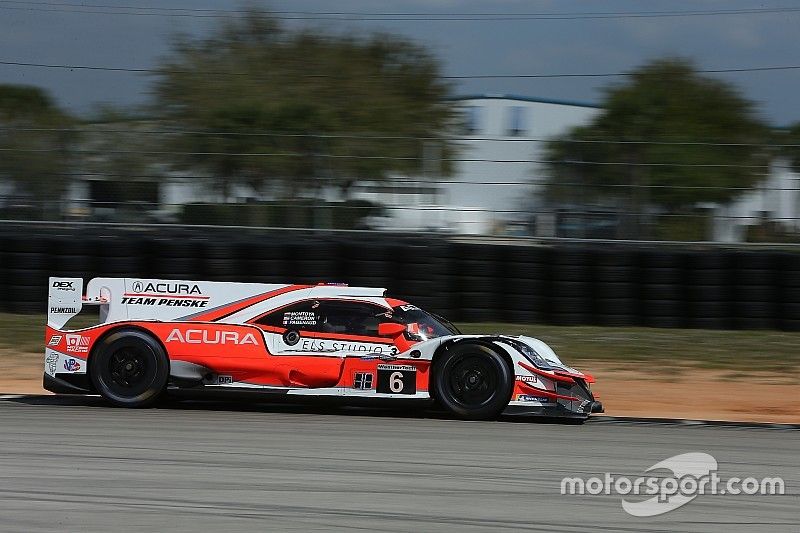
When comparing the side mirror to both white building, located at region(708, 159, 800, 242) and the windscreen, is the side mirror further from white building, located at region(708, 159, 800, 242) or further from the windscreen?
white building, located at region(708, 159, 800, 242)

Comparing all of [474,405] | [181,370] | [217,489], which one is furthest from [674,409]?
[217,489]

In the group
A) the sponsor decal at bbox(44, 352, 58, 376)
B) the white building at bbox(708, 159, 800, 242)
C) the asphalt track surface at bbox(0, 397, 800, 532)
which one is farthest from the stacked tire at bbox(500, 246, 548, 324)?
the sponsor decal at bbox(44, 352, 58, 376)

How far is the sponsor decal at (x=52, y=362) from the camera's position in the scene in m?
8.59

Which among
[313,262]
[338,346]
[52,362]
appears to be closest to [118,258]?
[313,262]

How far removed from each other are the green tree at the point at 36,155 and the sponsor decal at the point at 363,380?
28.8 ft

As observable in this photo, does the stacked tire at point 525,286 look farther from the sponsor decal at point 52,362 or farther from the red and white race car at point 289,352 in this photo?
the sponsor decal at point 52,362

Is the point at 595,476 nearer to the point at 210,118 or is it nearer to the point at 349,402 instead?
the point at 349,402

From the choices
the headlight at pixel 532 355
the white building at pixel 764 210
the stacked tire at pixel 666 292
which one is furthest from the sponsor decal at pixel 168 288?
the white building at pixel 764 210

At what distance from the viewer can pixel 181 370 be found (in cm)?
838

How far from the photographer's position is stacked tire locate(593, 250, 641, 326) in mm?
13352

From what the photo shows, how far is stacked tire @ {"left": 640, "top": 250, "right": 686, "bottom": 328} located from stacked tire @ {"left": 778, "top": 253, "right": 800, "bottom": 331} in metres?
1.23

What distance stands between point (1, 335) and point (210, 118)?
26.9 feet

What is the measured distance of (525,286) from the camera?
13477 millimetres

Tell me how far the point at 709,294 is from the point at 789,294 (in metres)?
1.00
